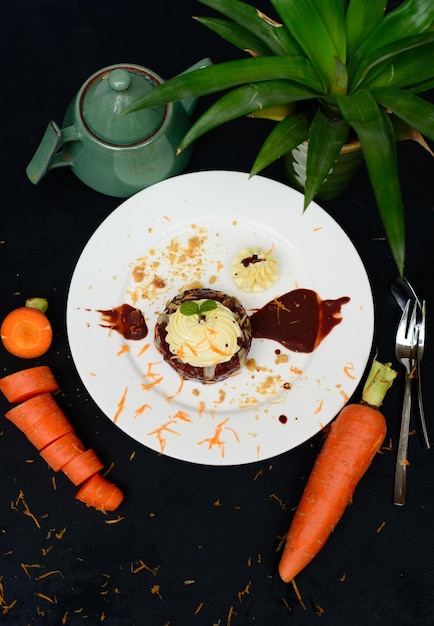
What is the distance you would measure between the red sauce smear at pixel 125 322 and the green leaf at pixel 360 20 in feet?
2.91

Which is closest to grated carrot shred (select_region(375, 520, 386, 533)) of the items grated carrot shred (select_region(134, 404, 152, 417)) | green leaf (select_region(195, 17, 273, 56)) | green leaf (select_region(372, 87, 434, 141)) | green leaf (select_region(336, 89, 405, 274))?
grated carrot shred (select_region(134, 404, 152, 417))

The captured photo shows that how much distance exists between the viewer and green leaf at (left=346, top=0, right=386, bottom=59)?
4.69 ft

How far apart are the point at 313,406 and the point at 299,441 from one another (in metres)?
0.10

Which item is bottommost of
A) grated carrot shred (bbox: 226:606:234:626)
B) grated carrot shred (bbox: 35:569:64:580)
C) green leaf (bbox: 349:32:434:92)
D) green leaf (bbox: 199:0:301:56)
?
grated carrot shred (bbox: 226:606:234:626)

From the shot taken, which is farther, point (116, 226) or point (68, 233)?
point (68, 233)

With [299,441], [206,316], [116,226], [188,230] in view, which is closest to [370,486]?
[299,441]

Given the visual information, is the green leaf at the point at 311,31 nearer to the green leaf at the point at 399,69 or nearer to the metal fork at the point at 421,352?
the green leaf at the point at 399,69

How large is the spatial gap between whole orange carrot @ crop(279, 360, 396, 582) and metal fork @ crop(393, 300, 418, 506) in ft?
0.17

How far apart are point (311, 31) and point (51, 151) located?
744 mm

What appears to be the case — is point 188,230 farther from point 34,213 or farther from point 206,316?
point 34,213

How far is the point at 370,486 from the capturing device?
1.88 m

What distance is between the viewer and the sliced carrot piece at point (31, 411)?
1.85m

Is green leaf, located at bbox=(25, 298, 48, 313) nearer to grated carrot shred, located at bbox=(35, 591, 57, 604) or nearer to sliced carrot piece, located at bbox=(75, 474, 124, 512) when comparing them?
sliced carrot piece, located at bbox=(75, 474, 124, 512)

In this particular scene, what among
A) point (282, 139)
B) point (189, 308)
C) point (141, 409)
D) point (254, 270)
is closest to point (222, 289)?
point (254, 270)
